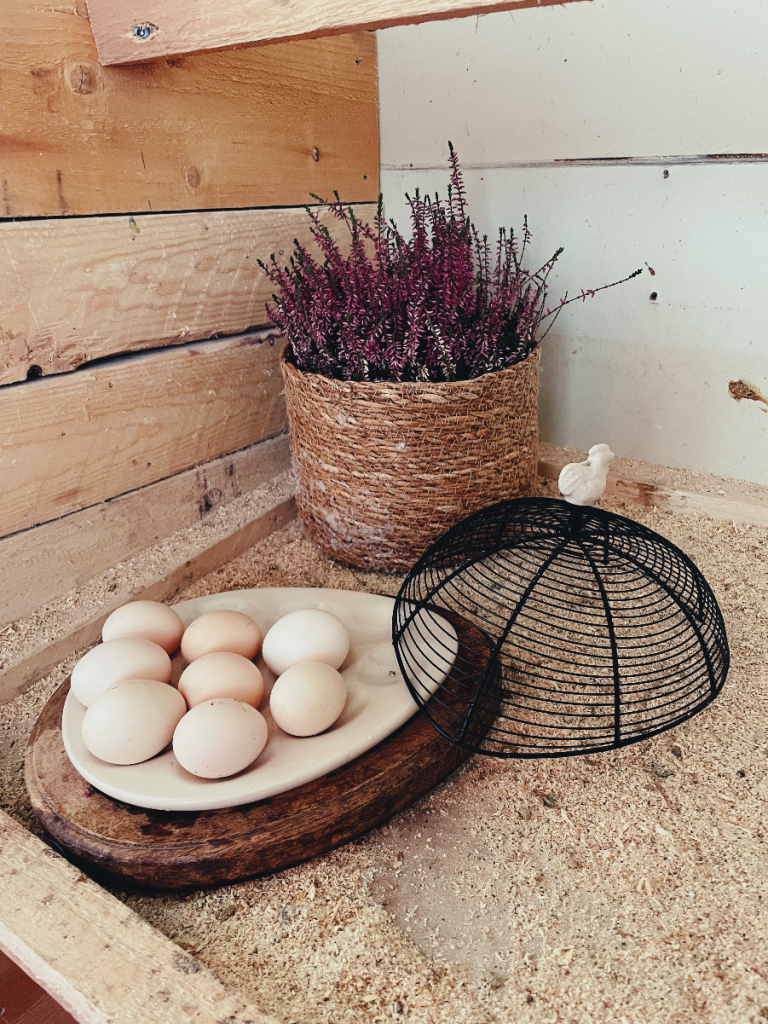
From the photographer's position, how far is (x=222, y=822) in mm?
763

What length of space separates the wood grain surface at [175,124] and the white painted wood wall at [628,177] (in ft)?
Answer: 0.46

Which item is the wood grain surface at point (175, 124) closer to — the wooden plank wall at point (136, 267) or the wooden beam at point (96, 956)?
the wooden plank wall at point (136, 267)

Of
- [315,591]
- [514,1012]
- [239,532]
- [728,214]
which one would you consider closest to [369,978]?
[514,1012]

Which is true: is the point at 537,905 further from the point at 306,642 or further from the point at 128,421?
the point at 128,421

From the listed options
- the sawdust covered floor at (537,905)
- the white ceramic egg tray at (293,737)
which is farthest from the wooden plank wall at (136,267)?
the sawdust covered floor at (537,905)

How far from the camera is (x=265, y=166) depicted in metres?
1.37

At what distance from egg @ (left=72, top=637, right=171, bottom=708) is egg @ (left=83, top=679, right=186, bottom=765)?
47mm

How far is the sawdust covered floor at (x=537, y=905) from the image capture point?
66cm

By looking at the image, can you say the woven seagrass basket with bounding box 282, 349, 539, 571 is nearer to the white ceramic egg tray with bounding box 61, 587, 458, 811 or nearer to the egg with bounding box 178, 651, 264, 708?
the white ceramic egg tray with bounding box 61, 587, 458, 811

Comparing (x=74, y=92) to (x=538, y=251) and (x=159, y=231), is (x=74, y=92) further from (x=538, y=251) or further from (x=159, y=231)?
(x=538, y=251)

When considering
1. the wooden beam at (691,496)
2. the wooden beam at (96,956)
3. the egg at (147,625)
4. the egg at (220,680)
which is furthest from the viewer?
the wooden beam at (691,496)

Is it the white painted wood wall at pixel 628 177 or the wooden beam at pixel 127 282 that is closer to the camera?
the wooden beam at pixel 127 282

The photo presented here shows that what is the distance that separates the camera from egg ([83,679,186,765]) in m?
0.80

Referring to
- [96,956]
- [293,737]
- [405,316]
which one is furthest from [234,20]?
[96,956]
